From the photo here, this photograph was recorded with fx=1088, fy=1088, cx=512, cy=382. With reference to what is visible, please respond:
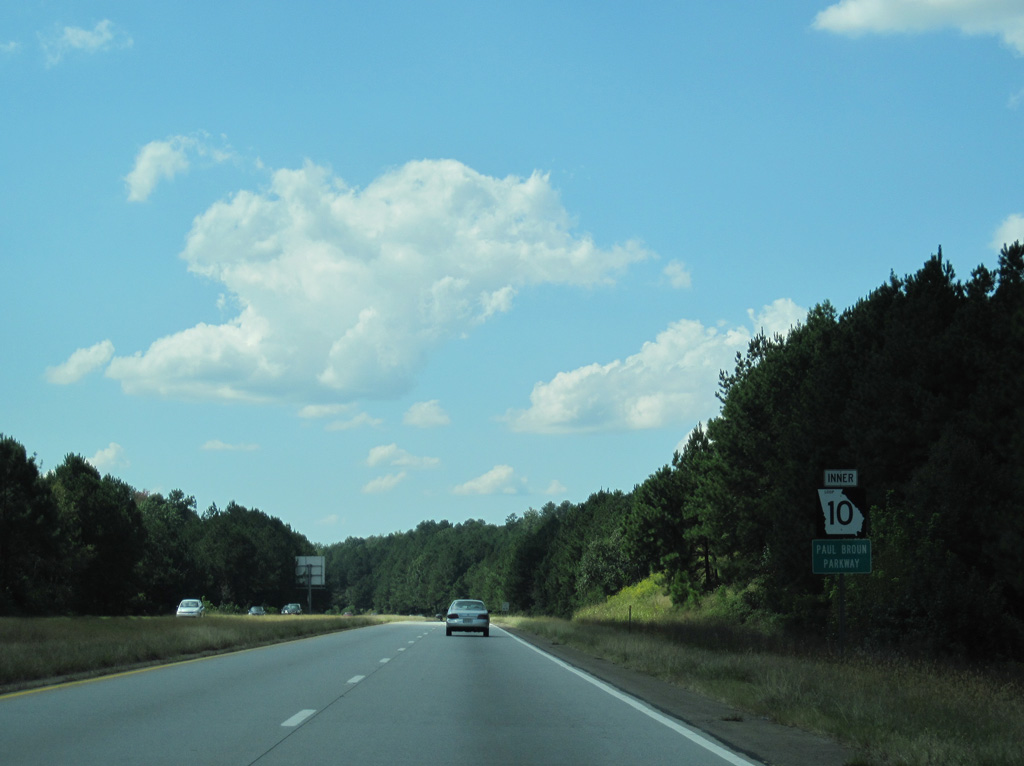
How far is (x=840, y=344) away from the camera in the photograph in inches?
1692

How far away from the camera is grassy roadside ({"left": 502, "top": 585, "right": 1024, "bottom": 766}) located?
9.90 m

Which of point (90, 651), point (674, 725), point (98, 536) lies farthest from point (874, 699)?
point (98, 536)

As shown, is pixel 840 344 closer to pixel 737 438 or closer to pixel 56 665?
pixel 737 438

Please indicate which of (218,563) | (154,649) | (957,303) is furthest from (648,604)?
(218,563)

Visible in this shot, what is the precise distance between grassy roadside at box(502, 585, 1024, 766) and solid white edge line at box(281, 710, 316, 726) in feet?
18.8

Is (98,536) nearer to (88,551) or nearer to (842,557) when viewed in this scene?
(88,551)

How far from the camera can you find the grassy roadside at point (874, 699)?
9.90m

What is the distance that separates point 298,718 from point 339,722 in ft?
2.06

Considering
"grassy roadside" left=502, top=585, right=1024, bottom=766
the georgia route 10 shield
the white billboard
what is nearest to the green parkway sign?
the georgia route 10 shield

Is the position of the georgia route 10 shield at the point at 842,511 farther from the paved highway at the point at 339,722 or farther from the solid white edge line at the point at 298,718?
the solid white edge line at the point at 298,718

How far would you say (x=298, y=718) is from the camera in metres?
12.8

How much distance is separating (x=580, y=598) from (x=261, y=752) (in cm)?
9978

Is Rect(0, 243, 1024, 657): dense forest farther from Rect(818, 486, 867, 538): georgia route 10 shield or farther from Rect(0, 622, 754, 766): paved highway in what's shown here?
Rect(0, 622, 754, 766): paved highway

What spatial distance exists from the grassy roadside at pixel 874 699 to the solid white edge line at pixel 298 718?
226 inches
